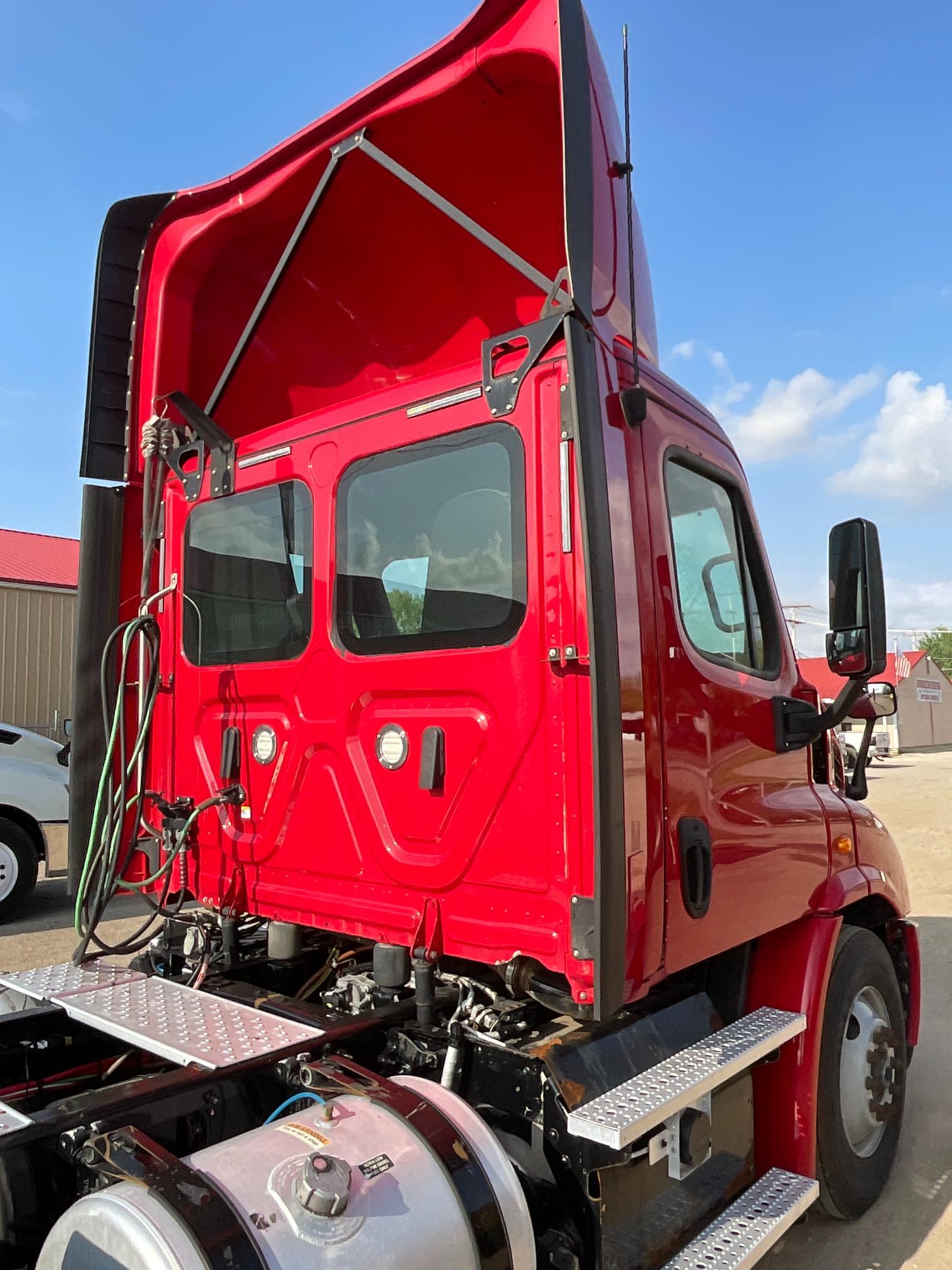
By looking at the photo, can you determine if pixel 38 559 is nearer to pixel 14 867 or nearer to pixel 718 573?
pixel 14 867

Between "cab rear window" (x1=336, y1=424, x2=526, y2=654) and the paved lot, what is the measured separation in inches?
95.0

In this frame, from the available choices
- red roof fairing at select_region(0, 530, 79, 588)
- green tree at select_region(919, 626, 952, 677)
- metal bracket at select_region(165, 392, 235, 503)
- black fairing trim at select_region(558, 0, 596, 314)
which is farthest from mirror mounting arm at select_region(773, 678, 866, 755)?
green tree at select_region(919, 626, 952, 677)

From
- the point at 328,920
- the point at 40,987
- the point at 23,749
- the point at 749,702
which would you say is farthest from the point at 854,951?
the point at 23,749

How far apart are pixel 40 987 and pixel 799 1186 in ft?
7.64

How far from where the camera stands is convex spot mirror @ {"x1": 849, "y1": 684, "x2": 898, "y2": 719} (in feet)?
11.7

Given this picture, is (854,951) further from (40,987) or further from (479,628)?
(40,987)

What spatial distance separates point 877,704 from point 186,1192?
2.87m

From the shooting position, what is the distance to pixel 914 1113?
443cm

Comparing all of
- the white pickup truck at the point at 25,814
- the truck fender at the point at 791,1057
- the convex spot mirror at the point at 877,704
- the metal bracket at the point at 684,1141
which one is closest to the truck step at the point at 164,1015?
the metal bracket at the point at 684,1141

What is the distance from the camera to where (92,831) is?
3.45 metres

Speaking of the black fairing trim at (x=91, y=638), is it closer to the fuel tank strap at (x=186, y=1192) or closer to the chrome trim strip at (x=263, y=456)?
the chrome trim strip at (x=263, y=456)

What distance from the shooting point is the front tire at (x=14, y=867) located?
806 centimetres

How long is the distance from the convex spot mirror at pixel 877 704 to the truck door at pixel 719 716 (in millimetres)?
315

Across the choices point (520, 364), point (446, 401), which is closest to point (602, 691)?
point (520, 364)
